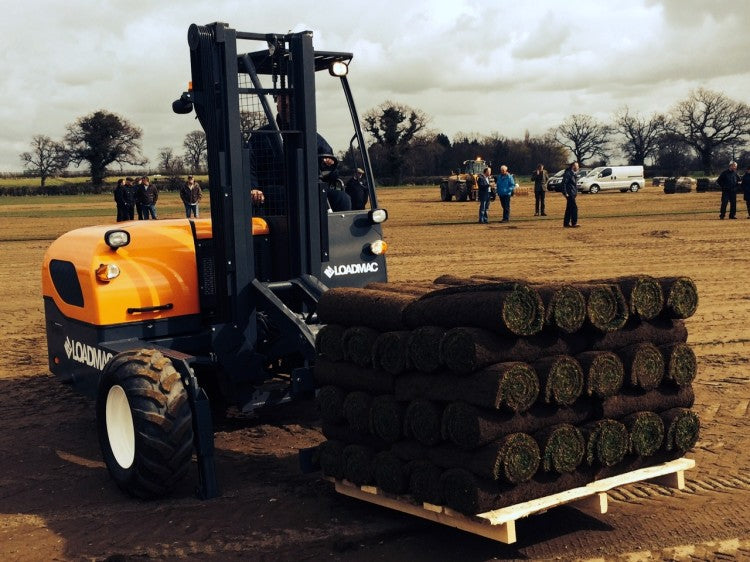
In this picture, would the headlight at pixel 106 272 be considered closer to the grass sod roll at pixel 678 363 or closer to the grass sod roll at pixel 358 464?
the grass sod roll at pixel 358 464

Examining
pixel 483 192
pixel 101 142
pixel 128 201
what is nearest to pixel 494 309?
pixel 483 192

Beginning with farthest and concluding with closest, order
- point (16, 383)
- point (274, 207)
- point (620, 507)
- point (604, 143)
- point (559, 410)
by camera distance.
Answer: point (604, 143), point (16, 383), point (274, 207), point (620, 507), point (559, 410)

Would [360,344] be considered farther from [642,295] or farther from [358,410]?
[642,295]

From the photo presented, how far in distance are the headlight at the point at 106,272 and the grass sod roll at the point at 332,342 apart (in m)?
1.99

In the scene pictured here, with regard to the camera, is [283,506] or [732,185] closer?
[283,506]

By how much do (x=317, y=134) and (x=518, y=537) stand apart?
372 centimetres

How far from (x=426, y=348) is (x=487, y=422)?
0.57 m

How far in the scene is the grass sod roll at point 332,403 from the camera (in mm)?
6309

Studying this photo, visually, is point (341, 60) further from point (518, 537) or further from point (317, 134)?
point (518, 537)

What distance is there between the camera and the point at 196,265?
7.90m

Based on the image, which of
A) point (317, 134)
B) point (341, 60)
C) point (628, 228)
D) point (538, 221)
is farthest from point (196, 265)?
point (538, 221)

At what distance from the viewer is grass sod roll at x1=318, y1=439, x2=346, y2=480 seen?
247 inches

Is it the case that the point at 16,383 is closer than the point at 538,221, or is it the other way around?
the point at 16,383

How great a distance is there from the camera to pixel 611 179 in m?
58.2
